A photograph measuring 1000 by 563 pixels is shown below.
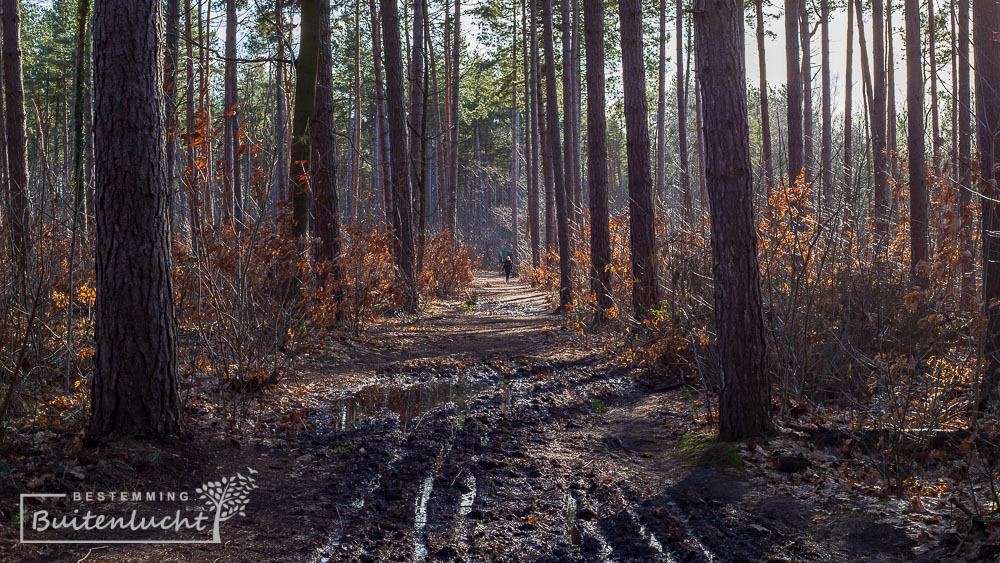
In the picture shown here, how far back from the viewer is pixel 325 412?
7402 millimetres

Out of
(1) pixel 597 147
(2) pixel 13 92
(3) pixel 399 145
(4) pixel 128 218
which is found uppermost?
(2) pixel 13 92

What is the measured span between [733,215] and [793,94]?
43.3 ft

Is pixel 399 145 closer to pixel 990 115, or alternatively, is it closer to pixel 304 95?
pixel 304 95

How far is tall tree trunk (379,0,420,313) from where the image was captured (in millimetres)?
16047

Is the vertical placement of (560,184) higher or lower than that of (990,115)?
higher

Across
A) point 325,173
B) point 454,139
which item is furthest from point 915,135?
point 454,139

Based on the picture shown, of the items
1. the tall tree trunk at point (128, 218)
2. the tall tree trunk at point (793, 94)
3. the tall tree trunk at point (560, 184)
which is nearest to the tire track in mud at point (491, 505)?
the tall tree trunk at point (128, 218)

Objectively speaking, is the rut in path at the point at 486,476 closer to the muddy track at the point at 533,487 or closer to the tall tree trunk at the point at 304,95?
the muddy track at the point at 533,487

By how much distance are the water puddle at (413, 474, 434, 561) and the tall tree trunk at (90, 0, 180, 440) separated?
74.8 inches

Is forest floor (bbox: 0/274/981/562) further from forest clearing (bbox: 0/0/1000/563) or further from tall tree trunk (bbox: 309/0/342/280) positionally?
tall tree trunk (bbox: 309/0/342/280)

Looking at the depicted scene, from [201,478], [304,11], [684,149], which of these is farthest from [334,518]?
[684,149]

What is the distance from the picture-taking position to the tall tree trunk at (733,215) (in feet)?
18.7

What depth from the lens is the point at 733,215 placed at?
5.70 meters

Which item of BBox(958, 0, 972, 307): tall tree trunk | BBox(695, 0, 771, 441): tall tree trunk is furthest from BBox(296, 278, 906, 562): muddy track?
BBox(958, 0, 972, 307): tall tree trunk
